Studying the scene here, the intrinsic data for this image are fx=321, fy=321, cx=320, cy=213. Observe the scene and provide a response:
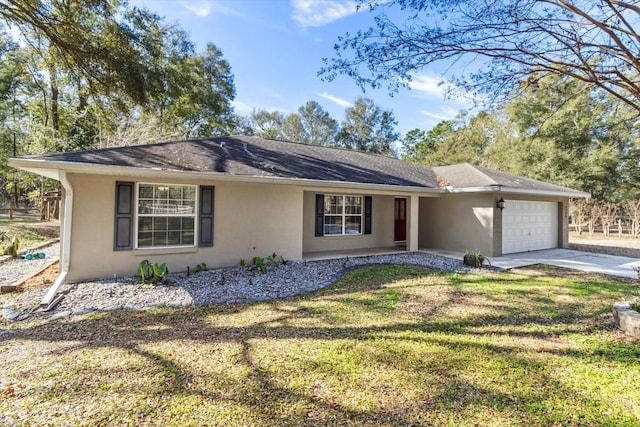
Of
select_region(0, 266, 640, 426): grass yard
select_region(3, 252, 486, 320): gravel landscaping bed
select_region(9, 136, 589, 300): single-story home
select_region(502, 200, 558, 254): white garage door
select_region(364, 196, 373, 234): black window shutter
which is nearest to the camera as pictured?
select_region(0, 266, 640, 426): grass yard

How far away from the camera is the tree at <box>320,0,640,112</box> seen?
5051mm

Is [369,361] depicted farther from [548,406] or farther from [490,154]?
[490,154]

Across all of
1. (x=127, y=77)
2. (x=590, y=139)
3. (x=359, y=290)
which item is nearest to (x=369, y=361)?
(x=359, y=290)

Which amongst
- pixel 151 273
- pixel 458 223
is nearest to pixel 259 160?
pixel 151 273

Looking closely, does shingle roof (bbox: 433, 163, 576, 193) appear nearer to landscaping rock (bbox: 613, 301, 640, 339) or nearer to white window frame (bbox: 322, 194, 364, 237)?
white window frame (bbox: 322, 194, 364, 237)

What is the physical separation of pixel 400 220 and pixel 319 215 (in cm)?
411

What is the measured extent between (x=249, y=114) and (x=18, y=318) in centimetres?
3166

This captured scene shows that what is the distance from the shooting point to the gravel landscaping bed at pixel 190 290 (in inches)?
218

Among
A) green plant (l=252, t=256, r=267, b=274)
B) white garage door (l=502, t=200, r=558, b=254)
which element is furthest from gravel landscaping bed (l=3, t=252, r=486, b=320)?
white garage door (l=502, t=200, r=558, b=254)

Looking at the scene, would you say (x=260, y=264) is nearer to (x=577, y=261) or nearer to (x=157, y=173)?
(x=157, y=173)

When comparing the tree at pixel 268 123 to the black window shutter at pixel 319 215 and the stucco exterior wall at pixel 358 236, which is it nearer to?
the stucco exterior wall at pixel 358 236

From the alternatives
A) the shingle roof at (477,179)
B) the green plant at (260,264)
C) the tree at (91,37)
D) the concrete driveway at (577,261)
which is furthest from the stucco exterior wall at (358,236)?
the tree at (91,37)

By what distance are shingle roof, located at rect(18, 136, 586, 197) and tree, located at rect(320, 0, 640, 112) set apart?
360 cm

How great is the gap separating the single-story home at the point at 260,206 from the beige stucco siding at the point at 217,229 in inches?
0.8
